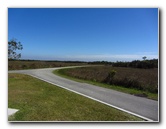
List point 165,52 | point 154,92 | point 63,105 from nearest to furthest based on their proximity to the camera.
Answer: point 165,52, point 63,105, point 154,92

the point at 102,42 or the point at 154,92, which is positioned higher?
the point at 102,42

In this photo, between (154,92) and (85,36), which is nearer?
(85,36)

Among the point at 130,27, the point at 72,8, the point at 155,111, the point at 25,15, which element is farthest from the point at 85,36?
the point at 155,111

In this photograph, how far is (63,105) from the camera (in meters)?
4.82

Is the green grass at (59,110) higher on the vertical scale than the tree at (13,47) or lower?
lower

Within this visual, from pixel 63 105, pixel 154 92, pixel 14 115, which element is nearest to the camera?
pixel 14 115

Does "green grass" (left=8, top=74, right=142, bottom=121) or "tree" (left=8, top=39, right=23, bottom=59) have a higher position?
"tree" (left=8, top=39, right=23, bottom=59)

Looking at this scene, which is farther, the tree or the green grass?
the tree

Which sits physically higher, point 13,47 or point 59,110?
point 13,47

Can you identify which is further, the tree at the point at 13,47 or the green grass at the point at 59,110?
the tree at the point at 13,47
